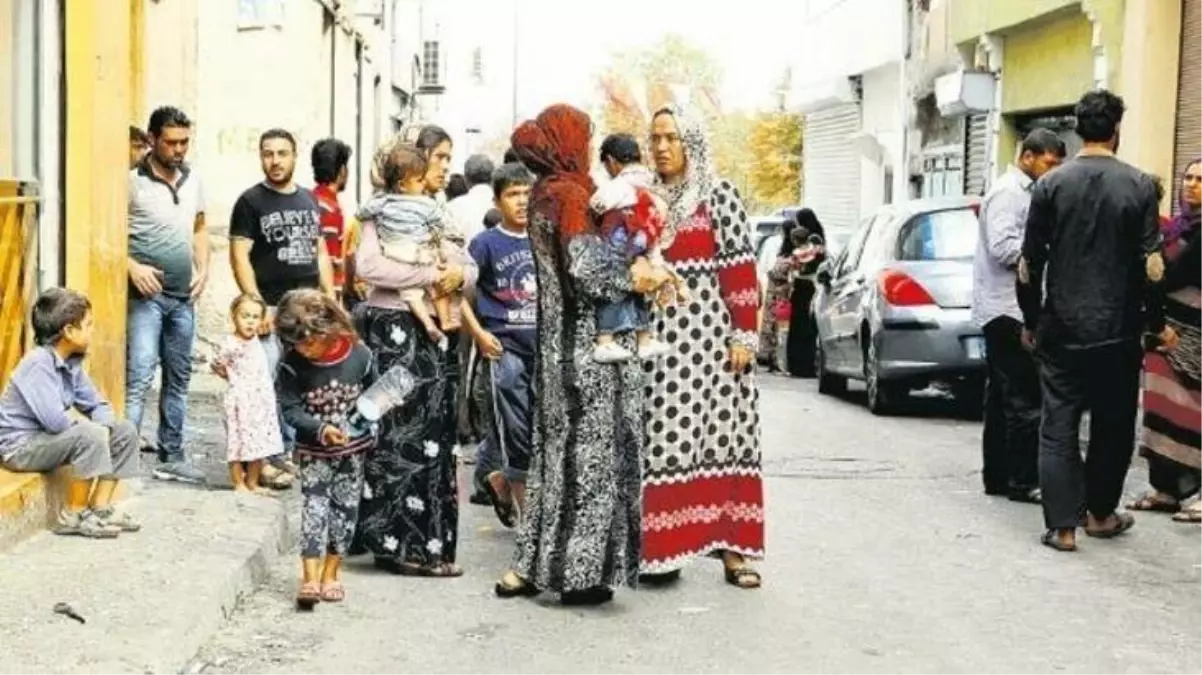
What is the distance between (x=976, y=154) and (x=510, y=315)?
19.4m

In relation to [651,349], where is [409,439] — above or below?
below

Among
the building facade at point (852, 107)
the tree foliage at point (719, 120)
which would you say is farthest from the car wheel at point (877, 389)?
the tree foliage at point (719, 120)

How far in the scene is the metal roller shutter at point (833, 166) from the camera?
37562mm

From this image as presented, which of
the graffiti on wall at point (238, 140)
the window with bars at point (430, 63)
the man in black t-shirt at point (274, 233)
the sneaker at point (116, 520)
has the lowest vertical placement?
the sneaker at point (116, 520)

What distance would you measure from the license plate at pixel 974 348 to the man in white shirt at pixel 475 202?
12.8ft

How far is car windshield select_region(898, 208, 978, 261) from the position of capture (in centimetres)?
1409

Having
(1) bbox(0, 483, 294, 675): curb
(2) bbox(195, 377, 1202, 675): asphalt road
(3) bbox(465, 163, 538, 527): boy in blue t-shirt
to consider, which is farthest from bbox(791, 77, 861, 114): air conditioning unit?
(1) bbox(0, 483, 294, 675): curb

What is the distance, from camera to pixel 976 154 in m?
26.7

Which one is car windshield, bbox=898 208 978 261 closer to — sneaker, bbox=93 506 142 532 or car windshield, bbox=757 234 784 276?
car windshield, bbox=757 234 784 276

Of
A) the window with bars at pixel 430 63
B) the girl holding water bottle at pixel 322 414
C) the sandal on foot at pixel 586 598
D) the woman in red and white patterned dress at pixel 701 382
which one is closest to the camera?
the girl holding water bottle at pixel 322 414

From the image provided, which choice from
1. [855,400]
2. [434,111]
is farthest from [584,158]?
[434,111]

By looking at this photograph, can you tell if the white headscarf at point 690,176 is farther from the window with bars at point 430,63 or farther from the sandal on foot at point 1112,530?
the window with bars at point 430,63

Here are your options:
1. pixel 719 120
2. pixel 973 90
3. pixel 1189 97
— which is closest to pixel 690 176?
pixel 1189 97

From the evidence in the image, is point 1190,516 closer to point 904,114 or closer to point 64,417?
point 64,417
